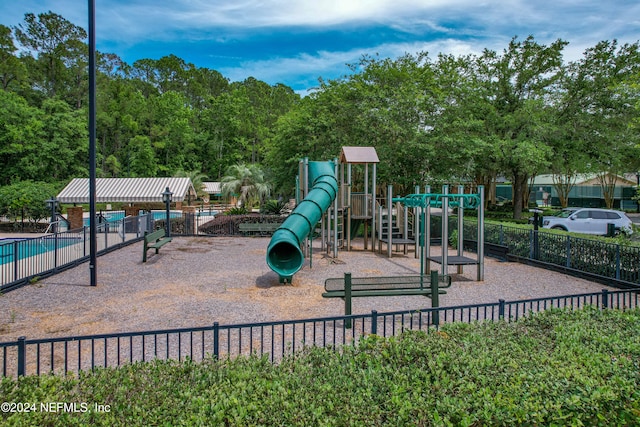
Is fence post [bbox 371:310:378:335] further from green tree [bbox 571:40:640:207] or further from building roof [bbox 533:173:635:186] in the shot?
building roof [bbox 533:173:635:186]

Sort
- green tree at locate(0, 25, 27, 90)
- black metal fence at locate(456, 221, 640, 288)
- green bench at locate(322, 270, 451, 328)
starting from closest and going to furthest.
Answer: green bench at locate(322, 270, 451, 328), black metal fence at locate(456, 221, 640, 288), green tree at locate(0, 25, 27, 90)

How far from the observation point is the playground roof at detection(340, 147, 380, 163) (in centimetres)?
1809

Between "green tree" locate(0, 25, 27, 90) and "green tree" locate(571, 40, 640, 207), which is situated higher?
"green tree" locate(0, 25, 27, 90)

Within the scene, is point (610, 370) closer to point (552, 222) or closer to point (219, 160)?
point (552, 222)

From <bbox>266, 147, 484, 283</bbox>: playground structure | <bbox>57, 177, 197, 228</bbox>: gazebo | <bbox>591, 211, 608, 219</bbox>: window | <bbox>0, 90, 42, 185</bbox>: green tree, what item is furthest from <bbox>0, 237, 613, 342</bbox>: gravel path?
<bbox>0, 90, 42, 185</bbox>: green tree

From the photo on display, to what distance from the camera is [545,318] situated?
6.18 meters

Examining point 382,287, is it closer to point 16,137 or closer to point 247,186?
point 247,186

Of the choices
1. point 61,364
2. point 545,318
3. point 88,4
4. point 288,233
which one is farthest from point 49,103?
point 545,318

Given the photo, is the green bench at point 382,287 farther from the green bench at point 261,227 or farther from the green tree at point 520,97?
the green tree at point 520,97

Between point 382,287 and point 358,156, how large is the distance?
10405mm

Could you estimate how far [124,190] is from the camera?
2947 centimetres

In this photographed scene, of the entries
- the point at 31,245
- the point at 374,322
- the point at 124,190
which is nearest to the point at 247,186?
the point at 124,190

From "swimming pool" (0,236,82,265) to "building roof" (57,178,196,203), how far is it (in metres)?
13.4

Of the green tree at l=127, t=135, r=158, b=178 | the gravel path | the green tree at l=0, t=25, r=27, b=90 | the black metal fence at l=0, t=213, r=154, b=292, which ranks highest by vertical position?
the green tree at l=0, t=25, r=27, b=90
